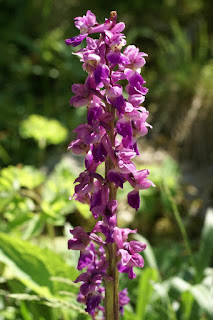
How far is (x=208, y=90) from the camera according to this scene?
159 inches

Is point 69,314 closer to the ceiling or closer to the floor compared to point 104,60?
closer to the floor

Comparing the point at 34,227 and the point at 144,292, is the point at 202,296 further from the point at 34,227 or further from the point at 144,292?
the point at 34,227

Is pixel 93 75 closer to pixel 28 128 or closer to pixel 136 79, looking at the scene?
pixel 136 79

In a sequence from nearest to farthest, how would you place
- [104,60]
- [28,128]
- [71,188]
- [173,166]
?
[104,60] < [71,188] < [28,128] < [173,166]

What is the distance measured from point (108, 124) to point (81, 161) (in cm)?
257

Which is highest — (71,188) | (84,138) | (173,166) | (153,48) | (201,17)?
(201,17)

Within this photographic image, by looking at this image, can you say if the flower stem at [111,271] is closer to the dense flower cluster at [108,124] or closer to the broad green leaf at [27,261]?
the dense flower cluster at [108,124]

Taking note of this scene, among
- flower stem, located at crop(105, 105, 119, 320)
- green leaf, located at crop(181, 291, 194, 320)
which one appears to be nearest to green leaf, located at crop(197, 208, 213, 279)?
green leaf, located at crop(181, 291, 194, 320)

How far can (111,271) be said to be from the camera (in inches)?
50.4

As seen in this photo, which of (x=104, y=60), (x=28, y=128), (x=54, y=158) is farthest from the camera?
(x=54, y=158)

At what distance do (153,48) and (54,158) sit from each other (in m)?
1.80

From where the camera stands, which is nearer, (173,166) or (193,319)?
(193,319)

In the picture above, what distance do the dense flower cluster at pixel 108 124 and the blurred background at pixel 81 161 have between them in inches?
17.5

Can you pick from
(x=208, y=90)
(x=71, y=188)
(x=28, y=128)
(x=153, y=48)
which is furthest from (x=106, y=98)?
(x=153, y=48)
